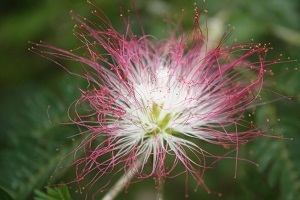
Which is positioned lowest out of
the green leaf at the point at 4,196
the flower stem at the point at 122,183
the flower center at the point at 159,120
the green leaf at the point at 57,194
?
the green leaf at the point at 4,196

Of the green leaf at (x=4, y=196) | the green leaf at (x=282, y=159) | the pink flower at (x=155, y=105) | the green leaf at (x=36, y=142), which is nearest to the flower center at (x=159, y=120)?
the pink flower at (x=155, y=105)

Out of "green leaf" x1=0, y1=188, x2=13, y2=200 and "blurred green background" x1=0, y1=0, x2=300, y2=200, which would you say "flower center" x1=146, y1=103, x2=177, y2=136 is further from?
"green leaf" x1=0, y1=188, x2=13, y2=200

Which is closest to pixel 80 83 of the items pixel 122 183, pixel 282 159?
pixel 122 183

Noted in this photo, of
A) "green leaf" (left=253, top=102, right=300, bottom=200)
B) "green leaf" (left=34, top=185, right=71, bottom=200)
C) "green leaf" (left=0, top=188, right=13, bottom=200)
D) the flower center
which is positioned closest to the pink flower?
the flower center

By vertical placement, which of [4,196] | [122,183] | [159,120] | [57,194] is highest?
[159,120]

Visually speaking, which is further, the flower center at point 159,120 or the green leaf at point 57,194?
the flower center at point 159,120

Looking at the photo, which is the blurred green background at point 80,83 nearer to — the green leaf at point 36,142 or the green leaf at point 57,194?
the green leaf at point 36,142

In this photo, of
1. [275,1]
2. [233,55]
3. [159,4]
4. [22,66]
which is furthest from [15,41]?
[275,1]

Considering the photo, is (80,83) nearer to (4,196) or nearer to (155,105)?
(155,105)
